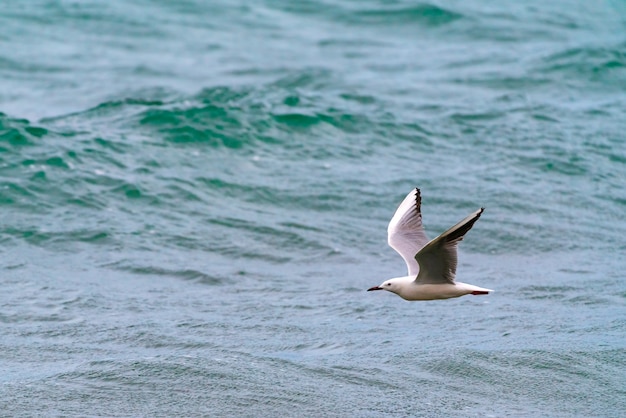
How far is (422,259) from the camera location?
9.39m

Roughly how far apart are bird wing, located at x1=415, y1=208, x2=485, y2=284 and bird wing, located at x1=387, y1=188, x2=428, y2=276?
531mm

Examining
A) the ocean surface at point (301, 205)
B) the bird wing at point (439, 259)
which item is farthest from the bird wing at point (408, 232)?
the ocean surface at point (301, 205)

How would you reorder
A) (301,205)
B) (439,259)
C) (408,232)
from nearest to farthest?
(439,259), (408,232), (301,205)

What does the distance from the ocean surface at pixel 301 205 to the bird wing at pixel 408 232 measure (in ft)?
5.02

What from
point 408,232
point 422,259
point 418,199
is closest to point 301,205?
point 408,232

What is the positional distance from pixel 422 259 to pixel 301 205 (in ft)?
25.4

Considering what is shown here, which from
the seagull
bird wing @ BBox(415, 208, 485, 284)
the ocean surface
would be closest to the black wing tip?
the seagull

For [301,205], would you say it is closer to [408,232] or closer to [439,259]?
[408,232]

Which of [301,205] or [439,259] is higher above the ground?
[439,259]

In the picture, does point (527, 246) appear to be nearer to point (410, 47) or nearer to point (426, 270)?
point (426, 270)

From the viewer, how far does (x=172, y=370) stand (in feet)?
36.3

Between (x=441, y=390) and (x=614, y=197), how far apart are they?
7.85m

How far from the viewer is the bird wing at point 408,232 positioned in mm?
10195

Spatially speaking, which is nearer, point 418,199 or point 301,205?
point 418,199
